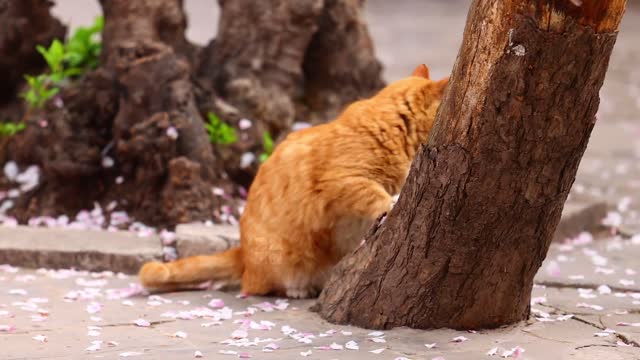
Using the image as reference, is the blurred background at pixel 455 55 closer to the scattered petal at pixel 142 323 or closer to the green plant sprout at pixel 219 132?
the green plant sprout at pixel 219 132

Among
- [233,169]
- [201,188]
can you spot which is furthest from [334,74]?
[201,188]

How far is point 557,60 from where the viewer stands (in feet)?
11.3

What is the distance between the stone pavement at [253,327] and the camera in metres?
3.77

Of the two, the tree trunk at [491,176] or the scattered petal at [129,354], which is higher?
the tree trunk at [491,176]

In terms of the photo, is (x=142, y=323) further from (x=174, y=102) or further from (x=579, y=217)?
(x=579, y=217)

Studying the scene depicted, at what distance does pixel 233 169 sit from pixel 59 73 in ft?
4.04

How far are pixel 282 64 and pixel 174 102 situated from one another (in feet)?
3.84

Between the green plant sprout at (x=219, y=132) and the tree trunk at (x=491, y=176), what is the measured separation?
266 centimetres

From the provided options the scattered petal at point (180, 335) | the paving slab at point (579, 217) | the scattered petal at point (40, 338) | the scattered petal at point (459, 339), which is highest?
the paving slab at point (579, 217)

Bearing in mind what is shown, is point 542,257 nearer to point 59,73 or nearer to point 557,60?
point 557,60

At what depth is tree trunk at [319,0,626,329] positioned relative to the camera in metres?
3.43

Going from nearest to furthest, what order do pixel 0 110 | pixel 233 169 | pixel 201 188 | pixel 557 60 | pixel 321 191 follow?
pixel 557 60, pixel 321 191, pixel 201 188, pixel 233 169, pixel 0 110

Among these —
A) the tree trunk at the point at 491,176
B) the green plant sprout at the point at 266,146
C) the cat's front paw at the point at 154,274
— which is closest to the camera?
the tree trunk at the point at 491,176

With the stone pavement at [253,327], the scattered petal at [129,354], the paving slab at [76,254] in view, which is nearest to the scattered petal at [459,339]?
the stone pavement at [253,327]
